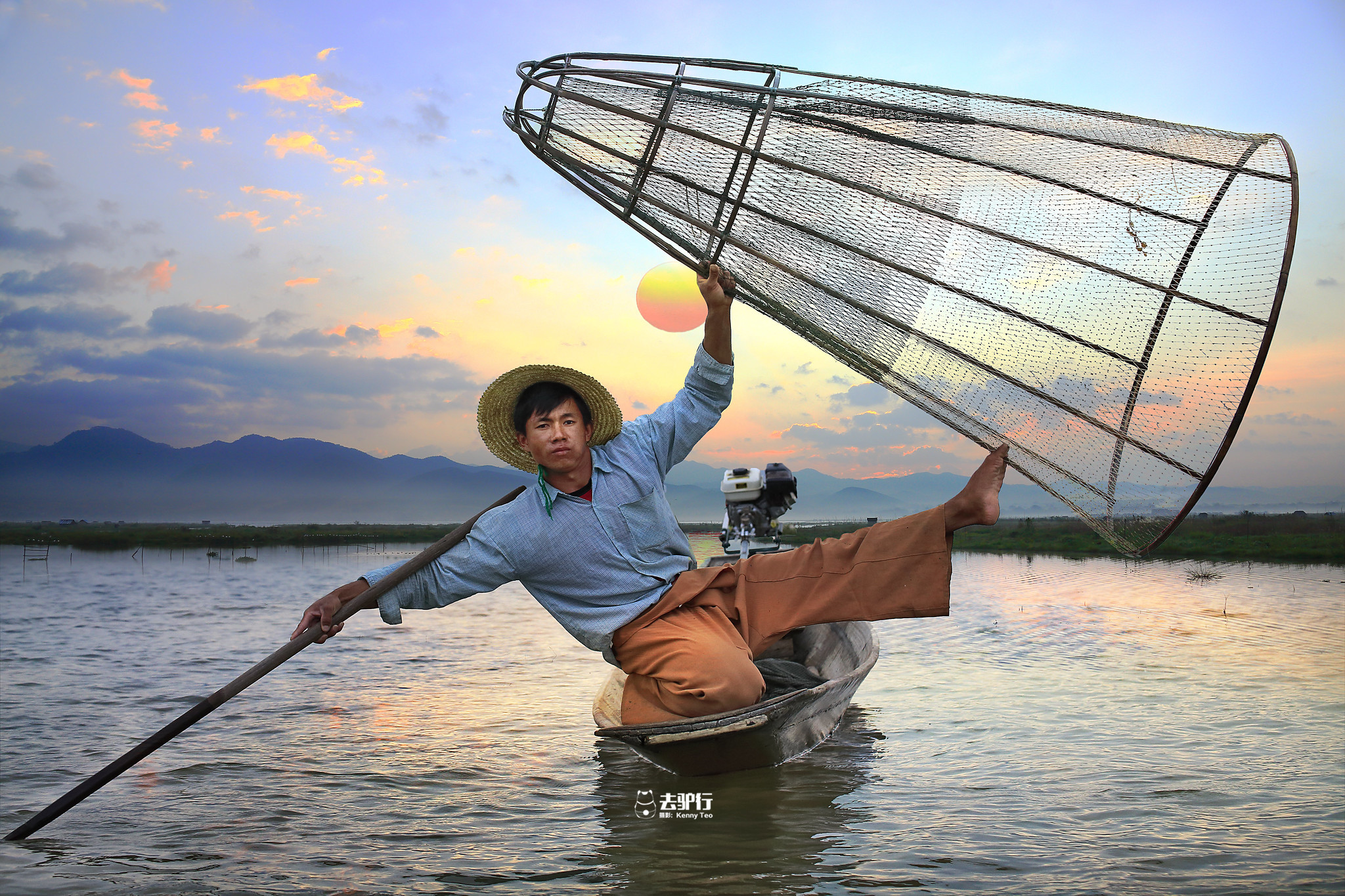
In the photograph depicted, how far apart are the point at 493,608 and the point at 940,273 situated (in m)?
10.7

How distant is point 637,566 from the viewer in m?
A: 3.19

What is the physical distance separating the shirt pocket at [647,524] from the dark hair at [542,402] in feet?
1.33

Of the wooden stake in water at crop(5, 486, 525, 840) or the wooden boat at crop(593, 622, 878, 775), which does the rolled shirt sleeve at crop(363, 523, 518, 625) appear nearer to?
the wooden stake in water at crop(5, 486, 525, 840)

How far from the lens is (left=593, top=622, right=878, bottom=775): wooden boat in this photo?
2.95m

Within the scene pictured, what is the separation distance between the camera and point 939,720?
4.80 metres

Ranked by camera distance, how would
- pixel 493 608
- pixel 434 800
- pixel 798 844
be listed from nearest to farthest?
pixel 798 844 < pixel 434 800 < pixel 493 608

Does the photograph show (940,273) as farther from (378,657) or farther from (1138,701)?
(378,657)

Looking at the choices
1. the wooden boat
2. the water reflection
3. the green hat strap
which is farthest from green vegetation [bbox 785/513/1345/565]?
the green hat strap

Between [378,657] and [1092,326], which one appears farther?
[378,657]

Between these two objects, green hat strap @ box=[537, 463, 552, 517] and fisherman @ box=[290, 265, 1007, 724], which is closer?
fisherman @ box=[290, 265, 1007, 724]

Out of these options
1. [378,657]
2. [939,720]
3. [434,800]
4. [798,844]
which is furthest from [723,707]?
[378,657]

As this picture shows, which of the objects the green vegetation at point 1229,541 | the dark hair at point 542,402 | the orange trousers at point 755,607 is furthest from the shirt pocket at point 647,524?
the green vegetation at point 1229,541

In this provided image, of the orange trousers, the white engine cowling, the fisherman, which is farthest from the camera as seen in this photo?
the white engine cowling

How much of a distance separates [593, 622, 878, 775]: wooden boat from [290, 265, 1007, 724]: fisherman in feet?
0.33
